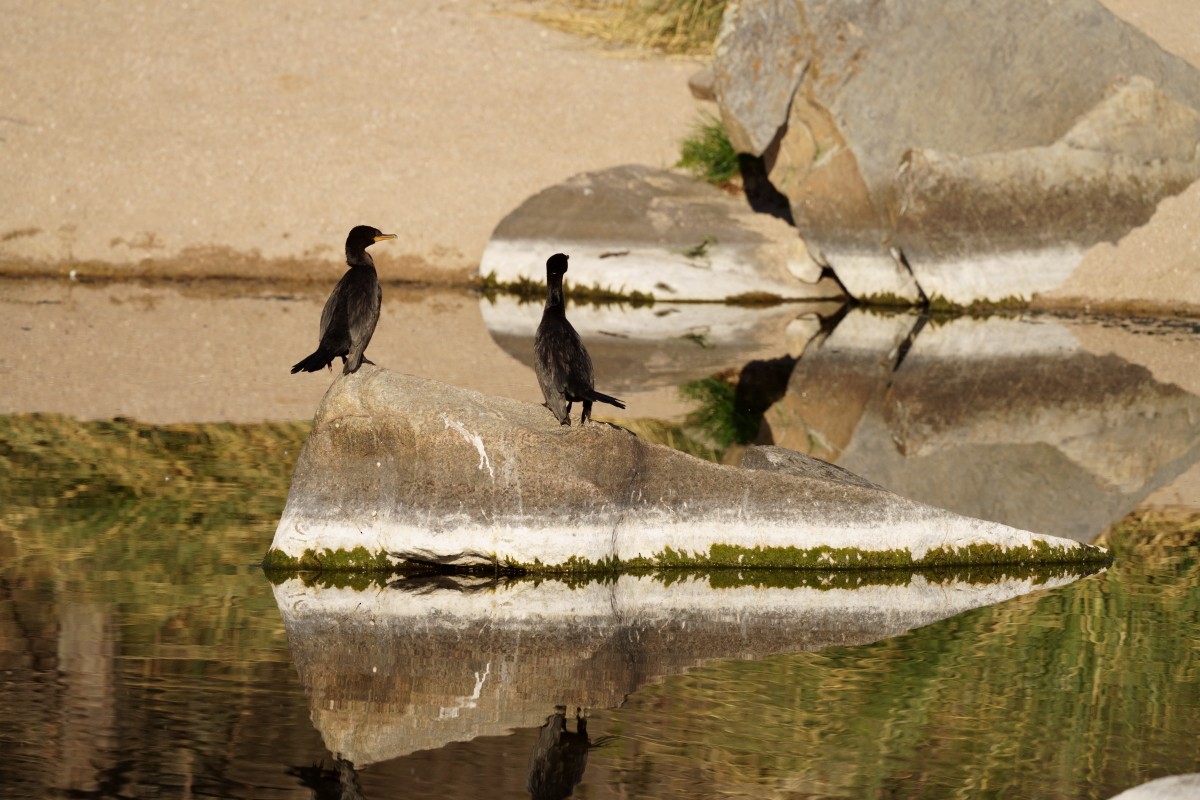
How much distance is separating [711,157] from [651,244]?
5.73 ft

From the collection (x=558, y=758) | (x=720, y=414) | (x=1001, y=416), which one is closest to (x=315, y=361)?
(x=558, y=758)

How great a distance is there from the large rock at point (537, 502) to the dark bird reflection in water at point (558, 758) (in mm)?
1491

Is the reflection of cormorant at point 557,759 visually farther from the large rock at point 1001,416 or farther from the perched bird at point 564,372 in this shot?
the large rock at point 1001,416

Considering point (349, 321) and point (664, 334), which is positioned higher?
point (664, 334)

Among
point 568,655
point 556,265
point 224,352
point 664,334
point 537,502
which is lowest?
point 568,655

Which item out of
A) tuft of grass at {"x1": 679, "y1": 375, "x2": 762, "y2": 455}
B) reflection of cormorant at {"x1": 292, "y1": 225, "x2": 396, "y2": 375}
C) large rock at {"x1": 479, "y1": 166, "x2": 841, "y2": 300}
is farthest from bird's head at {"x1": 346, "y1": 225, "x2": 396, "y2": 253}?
large rock at {"x1": 479, "y1": 166, "x2": 841, "y2": 300}

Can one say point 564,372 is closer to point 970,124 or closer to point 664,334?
point 664,334

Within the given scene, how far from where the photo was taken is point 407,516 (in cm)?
779

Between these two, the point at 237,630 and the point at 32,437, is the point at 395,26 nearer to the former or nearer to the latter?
the point at 32,437

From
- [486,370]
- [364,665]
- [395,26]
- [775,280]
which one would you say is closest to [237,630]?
[364,665]

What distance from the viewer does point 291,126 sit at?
19391 millimetres

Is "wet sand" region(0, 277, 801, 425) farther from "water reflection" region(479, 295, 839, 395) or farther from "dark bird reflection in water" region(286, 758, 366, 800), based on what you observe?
"dark bird reflection in water" region(286, 758, 366, 800)

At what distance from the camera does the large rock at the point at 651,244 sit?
1712 cm

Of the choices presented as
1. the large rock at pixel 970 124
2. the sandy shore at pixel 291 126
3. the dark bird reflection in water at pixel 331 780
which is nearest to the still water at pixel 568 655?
the dark bird reflection in water at pixel 331 780
